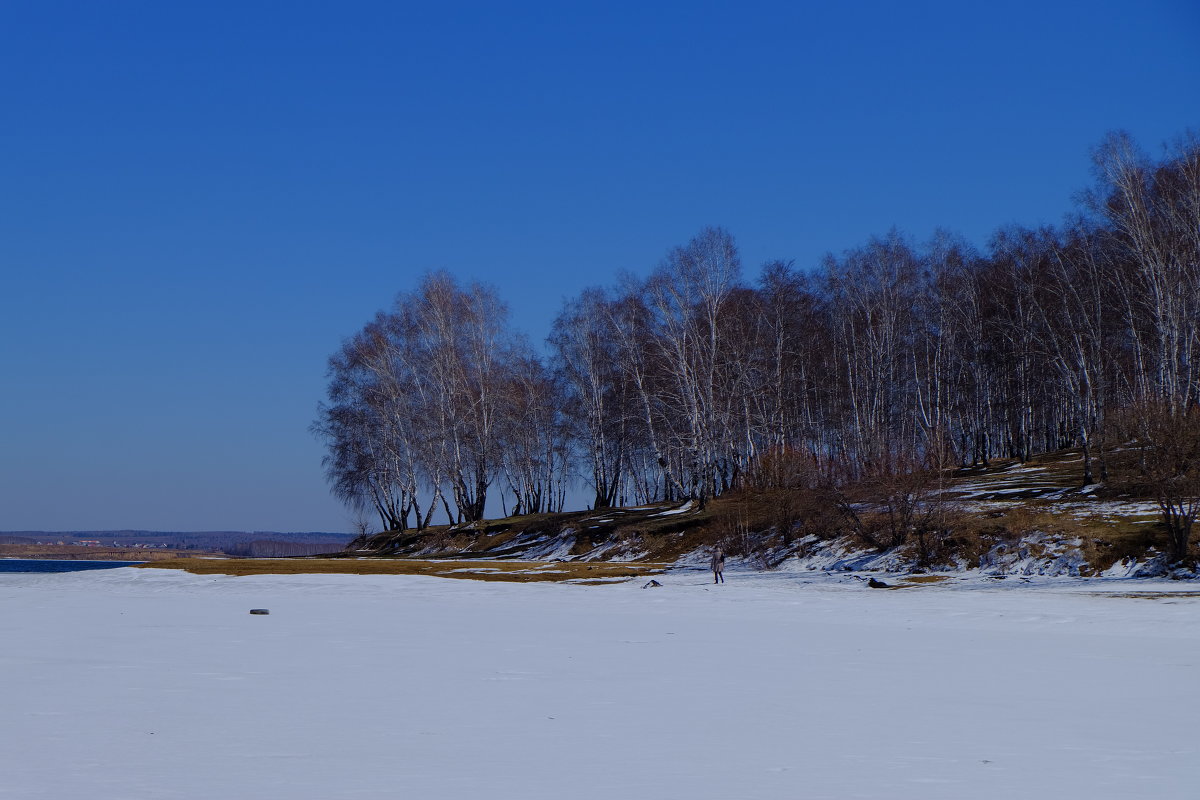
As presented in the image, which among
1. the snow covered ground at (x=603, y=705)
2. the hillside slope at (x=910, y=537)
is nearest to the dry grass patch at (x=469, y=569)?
the hillside slope at (x=910, y=537)

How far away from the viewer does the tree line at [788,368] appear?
153 feet

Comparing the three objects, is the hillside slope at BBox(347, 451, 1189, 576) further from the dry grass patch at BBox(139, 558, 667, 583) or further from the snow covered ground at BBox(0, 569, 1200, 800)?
the snow covered ground at BBox(0, 569, 1200, 800)

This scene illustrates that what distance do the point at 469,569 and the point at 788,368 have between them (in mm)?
26524

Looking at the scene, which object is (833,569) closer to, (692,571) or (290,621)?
(692,571)

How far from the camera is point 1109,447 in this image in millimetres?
34375

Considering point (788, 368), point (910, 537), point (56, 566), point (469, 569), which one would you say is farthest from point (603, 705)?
point (56, 566)

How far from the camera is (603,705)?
34.0ft

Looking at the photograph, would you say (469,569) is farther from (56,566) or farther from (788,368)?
(56,566)

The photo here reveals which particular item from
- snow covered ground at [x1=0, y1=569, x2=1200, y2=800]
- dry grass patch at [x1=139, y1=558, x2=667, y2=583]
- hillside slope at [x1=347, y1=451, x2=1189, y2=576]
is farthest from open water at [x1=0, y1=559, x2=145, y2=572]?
snow covered ground at [x1=0, y1=569, x2=1200, y2=800]

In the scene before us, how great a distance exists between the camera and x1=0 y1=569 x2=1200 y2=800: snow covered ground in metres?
7.20

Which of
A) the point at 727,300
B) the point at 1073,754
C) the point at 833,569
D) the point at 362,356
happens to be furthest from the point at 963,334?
the point at 1073,754

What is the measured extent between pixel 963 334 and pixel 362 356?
36.1m

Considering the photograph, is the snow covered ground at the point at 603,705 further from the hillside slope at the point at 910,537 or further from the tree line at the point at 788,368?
the tree line at the point at 788,368

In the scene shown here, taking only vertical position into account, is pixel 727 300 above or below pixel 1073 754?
above
